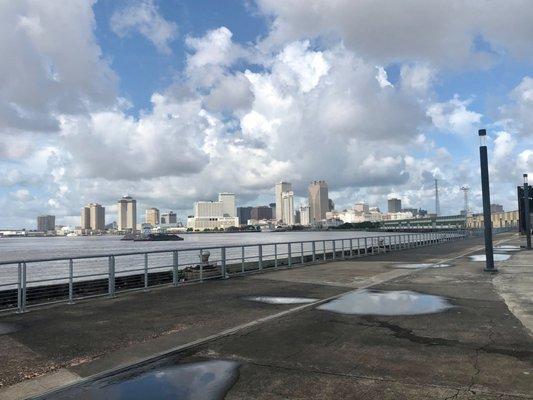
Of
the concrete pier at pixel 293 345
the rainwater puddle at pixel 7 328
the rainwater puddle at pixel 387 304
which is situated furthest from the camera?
the rainwater puddle at pixel 387 304

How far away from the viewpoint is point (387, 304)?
37.8ft

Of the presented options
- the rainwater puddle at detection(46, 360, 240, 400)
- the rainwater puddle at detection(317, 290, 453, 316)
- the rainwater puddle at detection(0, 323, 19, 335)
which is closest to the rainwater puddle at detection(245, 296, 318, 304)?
the rainwater puddle at detection(317, 290, 453, 316)

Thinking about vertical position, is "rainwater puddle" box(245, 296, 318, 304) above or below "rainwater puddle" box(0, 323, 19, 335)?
below

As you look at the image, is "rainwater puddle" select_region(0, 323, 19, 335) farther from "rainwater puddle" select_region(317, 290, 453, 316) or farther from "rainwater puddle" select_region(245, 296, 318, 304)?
"rainwater puddle" select_region(317, 290, 453, 316)

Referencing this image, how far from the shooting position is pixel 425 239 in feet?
167

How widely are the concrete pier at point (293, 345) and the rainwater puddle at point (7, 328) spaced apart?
4 centimetres

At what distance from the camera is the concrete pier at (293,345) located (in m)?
5.80

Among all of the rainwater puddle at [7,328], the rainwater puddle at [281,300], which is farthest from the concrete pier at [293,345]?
the rainwater puddle at [281,300]

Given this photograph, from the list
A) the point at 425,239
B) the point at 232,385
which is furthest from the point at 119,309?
the point at 425,239

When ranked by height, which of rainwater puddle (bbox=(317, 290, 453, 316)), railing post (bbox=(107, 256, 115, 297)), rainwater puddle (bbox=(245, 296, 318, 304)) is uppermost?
railing post (bbox=(107, 256, 115, 297))

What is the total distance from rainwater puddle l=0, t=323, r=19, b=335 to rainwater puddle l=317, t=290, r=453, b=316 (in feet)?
19.8

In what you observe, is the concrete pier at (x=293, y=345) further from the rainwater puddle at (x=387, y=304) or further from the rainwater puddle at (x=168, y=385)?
the rainwater puddle at (x=387, y=304)

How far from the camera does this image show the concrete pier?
19.0 ft

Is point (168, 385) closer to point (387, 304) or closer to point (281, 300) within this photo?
point (281, 300)
